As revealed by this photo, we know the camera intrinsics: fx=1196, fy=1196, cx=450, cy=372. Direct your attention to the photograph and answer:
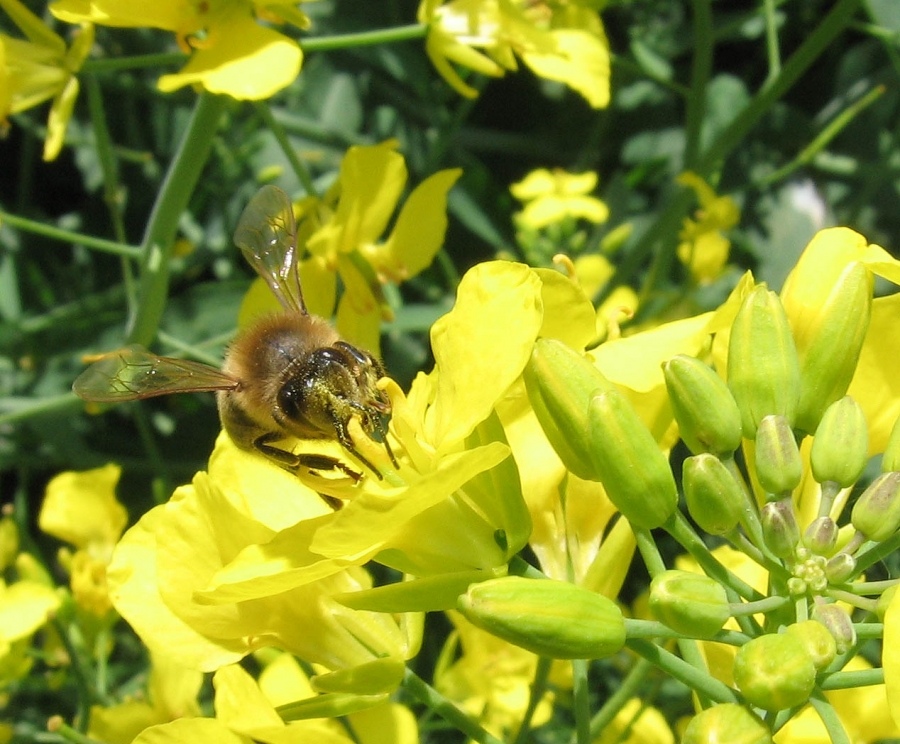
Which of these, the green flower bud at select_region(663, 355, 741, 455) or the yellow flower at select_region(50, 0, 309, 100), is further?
the yellow flower at select_region(50, 0, 309, 100)

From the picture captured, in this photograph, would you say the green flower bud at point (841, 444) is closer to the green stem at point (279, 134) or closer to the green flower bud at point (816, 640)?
the green flower bud at point (816, 640)

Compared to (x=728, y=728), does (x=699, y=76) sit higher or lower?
higher

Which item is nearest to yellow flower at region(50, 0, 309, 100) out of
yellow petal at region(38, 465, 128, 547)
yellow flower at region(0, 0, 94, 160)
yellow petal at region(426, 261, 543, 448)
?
yellow flower at region(0, 0, 94, 160)

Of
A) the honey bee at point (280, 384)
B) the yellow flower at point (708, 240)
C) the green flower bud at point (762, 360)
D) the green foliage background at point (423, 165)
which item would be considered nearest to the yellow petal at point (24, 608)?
the green foliage background at point (423, 165)

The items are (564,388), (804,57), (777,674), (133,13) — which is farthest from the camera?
(804,57)

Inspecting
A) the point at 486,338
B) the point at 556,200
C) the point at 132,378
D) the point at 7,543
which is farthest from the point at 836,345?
the point at 556,200

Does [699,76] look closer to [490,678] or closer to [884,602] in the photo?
[490,678]

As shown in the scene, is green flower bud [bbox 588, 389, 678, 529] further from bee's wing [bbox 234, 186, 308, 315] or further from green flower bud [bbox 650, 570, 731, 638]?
bee's wing [bbox 234, 186, 308, 315]
